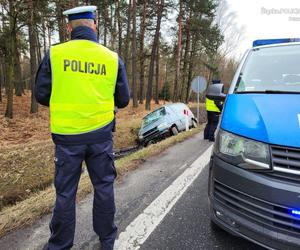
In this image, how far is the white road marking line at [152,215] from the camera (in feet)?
10.6

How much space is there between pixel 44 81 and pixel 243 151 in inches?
69.3

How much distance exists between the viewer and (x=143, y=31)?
30.7 m

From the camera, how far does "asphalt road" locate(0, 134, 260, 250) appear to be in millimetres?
3213

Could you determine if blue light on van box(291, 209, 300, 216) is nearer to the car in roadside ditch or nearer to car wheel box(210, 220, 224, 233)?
car wheel box(210, 220, 224, 233)

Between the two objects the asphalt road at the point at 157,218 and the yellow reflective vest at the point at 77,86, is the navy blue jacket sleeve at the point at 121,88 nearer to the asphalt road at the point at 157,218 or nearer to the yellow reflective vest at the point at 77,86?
the yellow reflective vest at the point at 77,86

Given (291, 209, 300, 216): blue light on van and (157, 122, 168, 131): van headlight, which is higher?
(291, 209, 300, 216): blue light on van

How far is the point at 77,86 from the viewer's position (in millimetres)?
2711

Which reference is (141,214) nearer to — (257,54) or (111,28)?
(257,54)

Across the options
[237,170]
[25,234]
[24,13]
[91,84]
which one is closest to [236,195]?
[237,170]

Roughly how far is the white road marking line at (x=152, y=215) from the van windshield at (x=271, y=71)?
1.69 meters

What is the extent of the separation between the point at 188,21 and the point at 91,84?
30.4 metres

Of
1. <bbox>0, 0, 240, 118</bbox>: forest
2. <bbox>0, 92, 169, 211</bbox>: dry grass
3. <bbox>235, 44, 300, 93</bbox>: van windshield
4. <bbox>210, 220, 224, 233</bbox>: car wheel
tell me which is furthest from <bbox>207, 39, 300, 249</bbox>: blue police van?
<bbox>0, 0, 240, 118</bbox>: forest

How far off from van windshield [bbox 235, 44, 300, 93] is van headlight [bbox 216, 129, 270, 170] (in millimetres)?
856

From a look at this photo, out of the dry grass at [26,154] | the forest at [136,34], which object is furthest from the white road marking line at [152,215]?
the forest at [136,34]
